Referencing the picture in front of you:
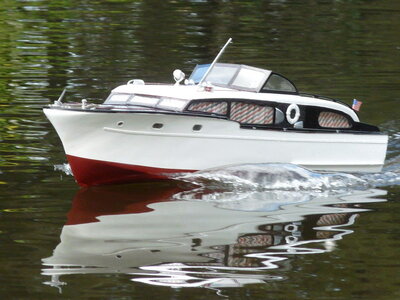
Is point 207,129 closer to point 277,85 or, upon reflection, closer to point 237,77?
point 237,77

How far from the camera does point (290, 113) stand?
21.7m

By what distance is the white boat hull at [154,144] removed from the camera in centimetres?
2008

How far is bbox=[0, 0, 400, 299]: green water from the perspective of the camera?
49.5ft

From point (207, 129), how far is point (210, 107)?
0.46 meters

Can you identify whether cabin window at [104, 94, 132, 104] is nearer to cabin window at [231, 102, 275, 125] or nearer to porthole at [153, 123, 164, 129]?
porthole at [153, 123, 164, 129]

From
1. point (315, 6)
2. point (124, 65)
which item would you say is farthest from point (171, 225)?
point (315, 6)

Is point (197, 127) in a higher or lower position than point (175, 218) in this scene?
higher

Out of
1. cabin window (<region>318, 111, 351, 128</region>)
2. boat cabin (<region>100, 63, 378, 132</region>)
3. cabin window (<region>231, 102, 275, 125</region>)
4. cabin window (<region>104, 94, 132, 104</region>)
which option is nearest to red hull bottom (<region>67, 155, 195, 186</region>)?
boat cabin (<region>100, 63, 378, 132</region>)

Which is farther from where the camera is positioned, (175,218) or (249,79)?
(249,79)

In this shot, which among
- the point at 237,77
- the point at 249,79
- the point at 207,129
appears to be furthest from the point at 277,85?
the point at 207,129

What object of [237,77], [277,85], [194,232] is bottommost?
[194,232]

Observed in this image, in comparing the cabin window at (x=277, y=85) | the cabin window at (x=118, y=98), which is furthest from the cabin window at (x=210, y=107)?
the cabin window at (x=118, y=98)

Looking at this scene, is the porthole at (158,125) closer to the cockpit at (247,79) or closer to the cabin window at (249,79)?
the cockpit at (247,79)

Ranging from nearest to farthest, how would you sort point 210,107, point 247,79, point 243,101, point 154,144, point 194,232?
point 194,232, point 154,144, point 210,107, point 243,101, point 247,79
